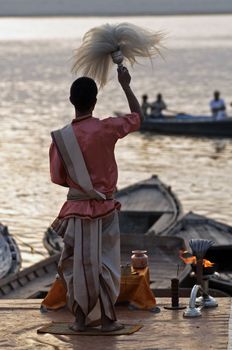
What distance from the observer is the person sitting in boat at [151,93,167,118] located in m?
33.4

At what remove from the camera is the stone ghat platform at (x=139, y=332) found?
7.95 meters

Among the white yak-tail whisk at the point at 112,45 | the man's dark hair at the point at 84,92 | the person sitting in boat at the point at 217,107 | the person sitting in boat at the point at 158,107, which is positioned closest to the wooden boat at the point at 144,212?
the white yak-tail whisk at the point at 112,45

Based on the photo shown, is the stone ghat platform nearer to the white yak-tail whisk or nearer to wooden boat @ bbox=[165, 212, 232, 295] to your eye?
the white yak-tail whisk

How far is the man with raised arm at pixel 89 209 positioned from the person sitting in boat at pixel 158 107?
25173 mm

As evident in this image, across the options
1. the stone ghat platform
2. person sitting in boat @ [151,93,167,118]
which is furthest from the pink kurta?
person sitting in boat @ [151,93,167,118]

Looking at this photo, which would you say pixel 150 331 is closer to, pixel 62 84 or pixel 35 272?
pixel 35 272

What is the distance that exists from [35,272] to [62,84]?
47.3 meters

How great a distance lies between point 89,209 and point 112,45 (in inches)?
45.3

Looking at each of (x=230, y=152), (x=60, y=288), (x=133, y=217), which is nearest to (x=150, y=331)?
(x=60, y=288)

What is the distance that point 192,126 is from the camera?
110 ft

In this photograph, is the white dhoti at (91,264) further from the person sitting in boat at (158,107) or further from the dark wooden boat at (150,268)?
the person sitting in boat at (158,107)

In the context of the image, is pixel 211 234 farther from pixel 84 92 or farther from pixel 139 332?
pixel 84 92

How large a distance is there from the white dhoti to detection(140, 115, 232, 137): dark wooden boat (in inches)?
998

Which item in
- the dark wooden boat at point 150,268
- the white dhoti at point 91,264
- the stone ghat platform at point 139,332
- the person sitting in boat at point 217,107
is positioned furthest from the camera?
the person sitting in boat at point 217,107
